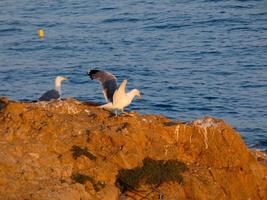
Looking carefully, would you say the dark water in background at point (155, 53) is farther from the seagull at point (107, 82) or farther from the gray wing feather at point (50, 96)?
the gray wing feather at point (50, 96)

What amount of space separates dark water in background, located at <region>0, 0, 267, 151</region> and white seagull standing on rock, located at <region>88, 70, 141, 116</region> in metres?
7.86

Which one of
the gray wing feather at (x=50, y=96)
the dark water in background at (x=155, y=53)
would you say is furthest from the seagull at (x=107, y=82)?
the dark water in background at (x=155, y=53)

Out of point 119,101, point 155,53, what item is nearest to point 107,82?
point 119,101

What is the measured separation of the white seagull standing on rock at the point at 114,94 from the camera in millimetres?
19203

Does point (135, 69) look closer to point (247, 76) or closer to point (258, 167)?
point (247, 76)

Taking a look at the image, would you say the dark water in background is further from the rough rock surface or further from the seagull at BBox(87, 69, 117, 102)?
the rough rock surface

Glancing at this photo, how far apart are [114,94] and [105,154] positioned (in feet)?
8.77

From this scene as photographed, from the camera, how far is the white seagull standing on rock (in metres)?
19.2

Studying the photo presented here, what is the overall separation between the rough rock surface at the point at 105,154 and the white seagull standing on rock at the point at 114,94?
49 cm

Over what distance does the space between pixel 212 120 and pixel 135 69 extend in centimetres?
1808

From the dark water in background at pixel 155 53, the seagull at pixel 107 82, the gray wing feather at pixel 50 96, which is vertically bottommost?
the dark water in background at pixel 155 53

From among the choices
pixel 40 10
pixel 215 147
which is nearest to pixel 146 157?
pixel 215 147

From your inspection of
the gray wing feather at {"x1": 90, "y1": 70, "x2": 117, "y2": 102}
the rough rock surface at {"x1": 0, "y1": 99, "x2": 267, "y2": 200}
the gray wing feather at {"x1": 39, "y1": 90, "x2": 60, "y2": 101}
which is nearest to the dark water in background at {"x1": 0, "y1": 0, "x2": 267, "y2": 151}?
the gray wing feather at {"x1": 90, "y1": 70, "x2": 117, "y2": 102}

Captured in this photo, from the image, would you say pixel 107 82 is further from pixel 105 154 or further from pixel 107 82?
pixel 105 154
